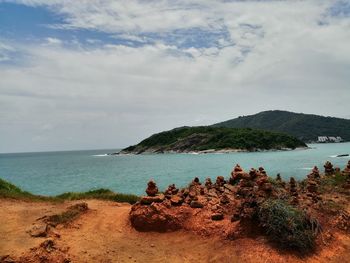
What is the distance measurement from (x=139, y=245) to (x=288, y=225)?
530 centimetres

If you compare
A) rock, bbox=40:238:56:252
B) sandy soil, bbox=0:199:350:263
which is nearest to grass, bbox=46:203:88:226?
sandy soil, bbox=0:199:350:263

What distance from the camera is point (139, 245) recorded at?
14945mm

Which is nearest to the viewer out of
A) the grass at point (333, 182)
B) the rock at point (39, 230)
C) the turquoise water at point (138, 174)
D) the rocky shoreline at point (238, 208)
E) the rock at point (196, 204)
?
the rock at point (39, 230)

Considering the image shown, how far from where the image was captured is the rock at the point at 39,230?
14.6m

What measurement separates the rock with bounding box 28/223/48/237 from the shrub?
774 centimetres

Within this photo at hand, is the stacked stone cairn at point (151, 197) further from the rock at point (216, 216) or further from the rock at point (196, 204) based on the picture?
the rock at point (216, 216)

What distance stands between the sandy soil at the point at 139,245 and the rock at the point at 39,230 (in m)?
0.21

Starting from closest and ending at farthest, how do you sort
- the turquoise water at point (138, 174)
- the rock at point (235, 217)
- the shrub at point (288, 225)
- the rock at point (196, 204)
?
the shrub at point (288, 225) → the rock at point (235, 217) → the rock at point (196, 204) → the turquoise water at point (138, 174)

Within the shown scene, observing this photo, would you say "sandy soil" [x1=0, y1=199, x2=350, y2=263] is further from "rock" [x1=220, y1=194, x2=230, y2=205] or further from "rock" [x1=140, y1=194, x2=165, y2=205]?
"rock" [x1=220, y1=194, x2=230, y2=205]

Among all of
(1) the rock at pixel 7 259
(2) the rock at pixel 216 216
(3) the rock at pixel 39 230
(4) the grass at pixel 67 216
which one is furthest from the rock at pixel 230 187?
(1) the rock at pixel 7 259

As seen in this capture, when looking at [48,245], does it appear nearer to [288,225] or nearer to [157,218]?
[157,218]

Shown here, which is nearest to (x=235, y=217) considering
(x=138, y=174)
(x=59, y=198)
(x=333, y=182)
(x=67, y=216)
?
(x=67, y=216)

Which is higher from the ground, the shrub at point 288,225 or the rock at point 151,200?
the rock at point 151,200

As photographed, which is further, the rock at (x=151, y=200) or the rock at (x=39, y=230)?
the rock at (x=151, y=200)
